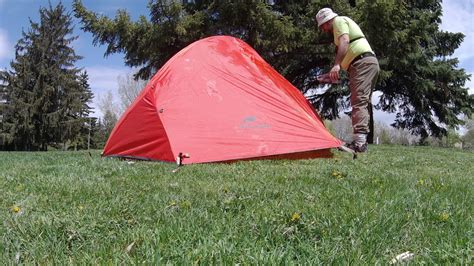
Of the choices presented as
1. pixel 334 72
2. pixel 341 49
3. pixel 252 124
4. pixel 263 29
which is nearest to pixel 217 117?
pixel 252 124

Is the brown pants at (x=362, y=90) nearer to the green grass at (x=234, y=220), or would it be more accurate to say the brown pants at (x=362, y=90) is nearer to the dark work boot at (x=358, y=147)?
the dark work boot at (x=358, y=147)

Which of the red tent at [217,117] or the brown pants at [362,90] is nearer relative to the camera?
the red tent at [217,117]

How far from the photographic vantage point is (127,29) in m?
12.3

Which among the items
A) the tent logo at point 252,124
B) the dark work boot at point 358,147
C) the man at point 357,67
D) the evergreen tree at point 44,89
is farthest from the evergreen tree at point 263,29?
the evergreen tree at point 44,89

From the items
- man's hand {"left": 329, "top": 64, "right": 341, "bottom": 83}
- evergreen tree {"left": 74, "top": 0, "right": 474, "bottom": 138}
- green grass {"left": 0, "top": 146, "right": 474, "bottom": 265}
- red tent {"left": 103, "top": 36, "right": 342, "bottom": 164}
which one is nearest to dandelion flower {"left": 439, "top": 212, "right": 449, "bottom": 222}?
green grass {"left": 0, "top": 146, "right": 474, "bottom": 265}

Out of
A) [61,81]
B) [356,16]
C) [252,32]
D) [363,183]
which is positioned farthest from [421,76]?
[61,81]

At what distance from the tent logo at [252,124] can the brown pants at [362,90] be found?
1.35 meters

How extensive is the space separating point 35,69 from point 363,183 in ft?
110

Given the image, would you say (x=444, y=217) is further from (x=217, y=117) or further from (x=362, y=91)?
(x=362, y=91)

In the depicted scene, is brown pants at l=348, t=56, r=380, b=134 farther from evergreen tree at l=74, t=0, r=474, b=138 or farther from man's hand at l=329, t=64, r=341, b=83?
evergreen tree at l=74, t=0, r=474, b=138

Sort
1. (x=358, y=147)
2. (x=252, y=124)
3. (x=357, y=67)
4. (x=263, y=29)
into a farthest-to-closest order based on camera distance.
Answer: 1. (x=263, y=29)
2. (x=358, y=147)
3. (x=357, y=67)
4. (x=252, y=124)

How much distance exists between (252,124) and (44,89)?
30340 millimetres

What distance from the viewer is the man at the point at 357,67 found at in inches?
218

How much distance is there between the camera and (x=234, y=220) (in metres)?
1.99
